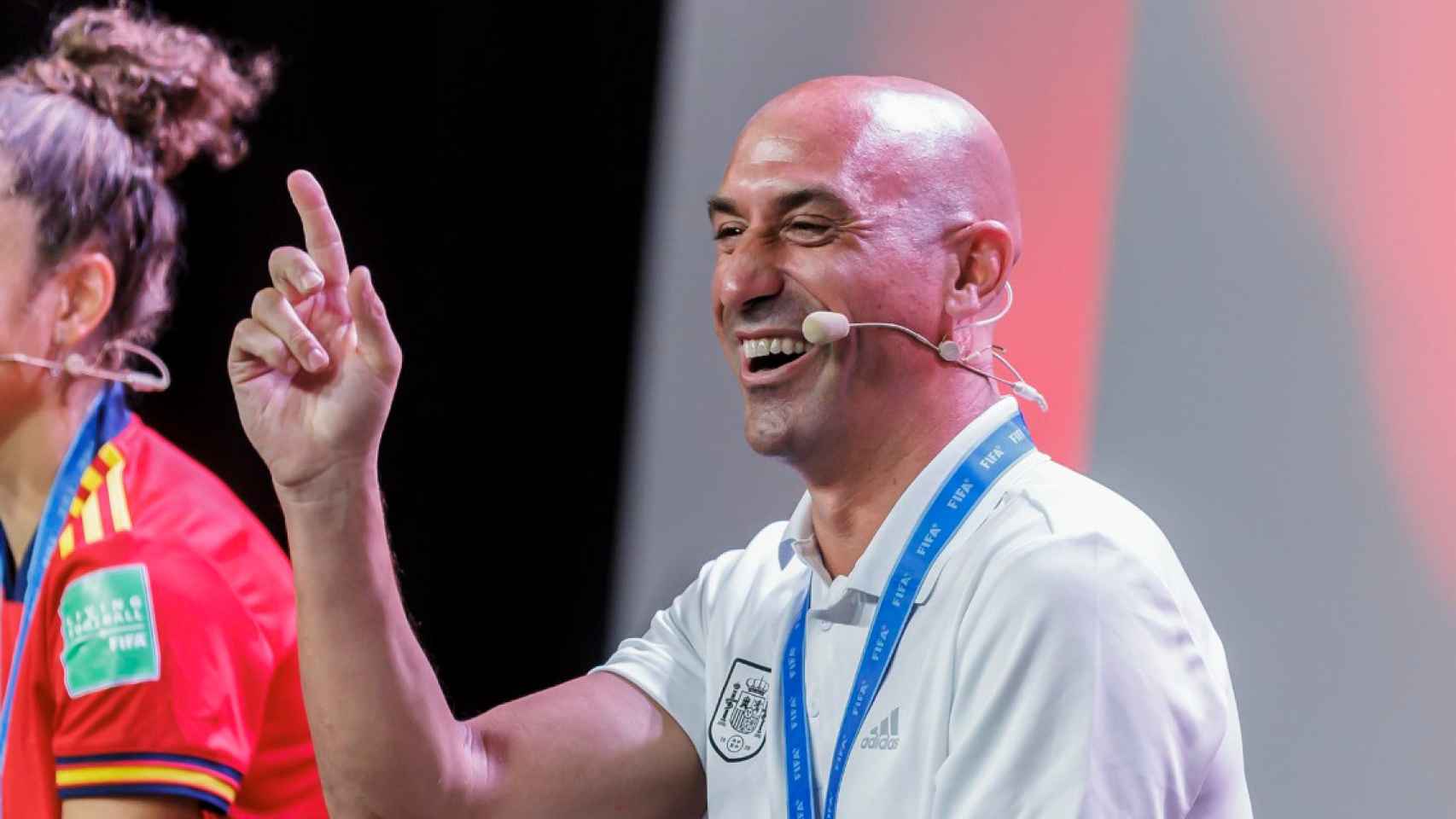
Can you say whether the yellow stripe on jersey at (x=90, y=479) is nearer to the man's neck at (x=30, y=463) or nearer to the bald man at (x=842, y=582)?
the man's neck at (x=30, y=463)

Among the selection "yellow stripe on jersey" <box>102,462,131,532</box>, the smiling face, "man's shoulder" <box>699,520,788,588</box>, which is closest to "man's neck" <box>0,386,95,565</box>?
"yellow stripe on jersey" <box>102,462,131,532</box>

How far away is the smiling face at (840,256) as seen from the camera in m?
1.76

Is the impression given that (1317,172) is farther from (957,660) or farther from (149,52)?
(149,52)

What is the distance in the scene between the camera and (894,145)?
5.95 feet

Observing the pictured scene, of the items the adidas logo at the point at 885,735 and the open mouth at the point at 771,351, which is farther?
the open mouth at the point at 771,351

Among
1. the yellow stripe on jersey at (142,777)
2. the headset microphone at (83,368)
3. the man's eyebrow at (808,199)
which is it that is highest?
the man's eyebrow at (808,199)

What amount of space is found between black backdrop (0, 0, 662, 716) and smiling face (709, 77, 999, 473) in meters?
0.98

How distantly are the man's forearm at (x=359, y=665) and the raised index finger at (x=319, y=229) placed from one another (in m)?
0.20

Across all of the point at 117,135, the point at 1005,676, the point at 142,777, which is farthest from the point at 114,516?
the point at 1005,676

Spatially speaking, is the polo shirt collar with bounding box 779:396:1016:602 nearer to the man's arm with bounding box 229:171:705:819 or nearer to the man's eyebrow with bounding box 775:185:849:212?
the man's eyebrow with bounding box 775:185:849:212

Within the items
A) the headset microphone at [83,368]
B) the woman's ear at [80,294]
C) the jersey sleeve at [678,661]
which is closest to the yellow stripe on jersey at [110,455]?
the headset microphone at [83,368]

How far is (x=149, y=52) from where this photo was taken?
8.16ft

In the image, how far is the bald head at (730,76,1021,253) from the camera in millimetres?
1803

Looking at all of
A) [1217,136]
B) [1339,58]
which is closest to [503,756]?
[1217,136]
